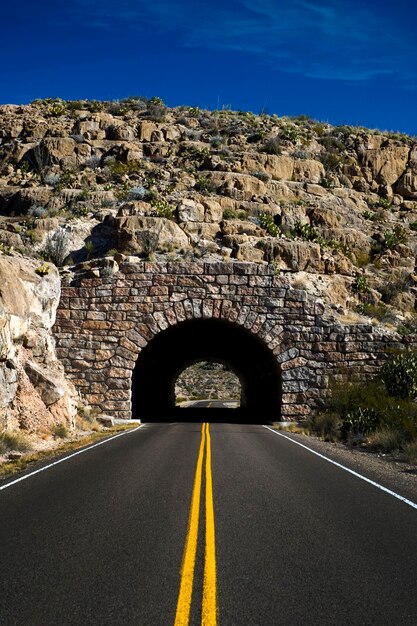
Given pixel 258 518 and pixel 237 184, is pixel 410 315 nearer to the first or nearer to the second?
pixel 237 184

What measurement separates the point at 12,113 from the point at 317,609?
5548cm

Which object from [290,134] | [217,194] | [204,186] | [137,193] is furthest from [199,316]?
[290,134]

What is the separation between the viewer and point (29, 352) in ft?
73.2

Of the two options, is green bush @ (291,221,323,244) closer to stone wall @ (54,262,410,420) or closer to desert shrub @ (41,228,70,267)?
stone wall @ (54,262,410,420)

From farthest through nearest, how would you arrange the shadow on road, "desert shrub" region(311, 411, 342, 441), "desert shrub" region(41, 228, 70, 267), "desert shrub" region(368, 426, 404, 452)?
"desert shrub" region(41, 228, 70, 267) < the shadow on road < "desert shrub" region(311, 411, 342, 441) < "desert shrub" region(368, 426, 404, 452)

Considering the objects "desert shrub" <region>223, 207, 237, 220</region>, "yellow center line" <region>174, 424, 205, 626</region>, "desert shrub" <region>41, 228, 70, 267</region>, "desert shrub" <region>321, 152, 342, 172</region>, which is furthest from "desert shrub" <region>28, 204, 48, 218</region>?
"yellow center line" <region>174, 424, 205, 626</region>

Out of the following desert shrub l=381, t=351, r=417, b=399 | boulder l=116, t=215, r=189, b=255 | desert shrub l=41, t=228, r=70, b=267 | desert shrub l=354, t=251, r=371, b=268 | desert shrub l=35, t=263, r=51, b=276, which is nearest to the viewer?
desert shrub l=381, t=351, r=417, b=399

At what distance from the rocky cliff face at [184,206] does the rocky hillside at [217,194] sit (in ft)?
0.36

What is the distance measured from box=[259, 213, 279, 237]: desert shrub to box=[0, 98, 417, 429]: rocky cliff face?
110 mm

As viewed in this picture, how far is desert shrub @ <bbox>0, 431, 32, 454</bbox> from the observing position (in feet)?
49.8

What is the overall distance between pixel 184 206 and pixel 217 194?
4883 millimetres

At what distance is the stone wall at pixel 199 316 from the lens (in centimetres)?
2620

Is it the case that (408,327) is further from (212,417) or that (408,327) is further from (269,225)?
(212,417)

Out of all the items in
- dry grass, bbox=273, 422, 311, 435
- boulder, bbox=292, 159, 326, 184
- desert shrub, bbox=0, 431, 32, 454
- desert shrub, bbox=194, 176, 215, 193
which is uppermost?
boulder, bbox=292, 159, 326, 184
